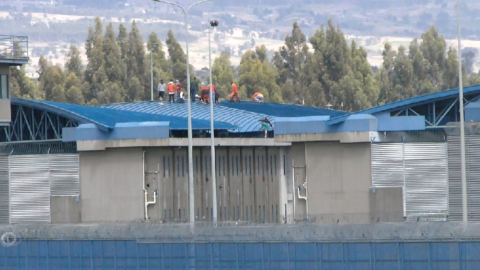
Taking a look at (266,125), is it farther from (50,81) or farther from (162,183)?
(50,81)

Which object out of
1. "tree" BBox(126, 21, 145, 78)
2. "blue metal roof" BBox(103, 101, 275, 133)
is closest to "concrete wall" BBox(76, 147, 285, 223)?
"blue metal roof" BBox(103, 101, 275, 133)

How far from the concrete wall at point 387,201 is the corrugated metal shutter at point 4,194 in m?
17.7

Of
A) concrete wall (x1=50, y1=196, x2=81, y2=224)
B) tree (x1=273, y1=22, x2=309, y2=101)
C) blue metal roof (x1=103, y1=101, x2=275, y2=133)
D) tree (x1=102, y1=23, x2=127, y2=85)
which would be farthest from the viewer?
tree (x1=273, y1=22, x2=309, y2=101)

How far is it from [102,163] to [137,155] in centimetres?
180

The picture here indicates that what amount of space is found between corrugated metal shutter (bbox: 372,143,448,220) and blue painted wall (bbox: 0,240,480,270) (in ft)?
55.3

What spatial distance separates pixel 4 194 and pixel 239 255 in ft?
76.6

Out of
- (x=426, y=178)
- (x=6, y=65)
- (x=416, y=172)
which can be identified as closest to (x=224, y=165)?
(x=416, y=172)

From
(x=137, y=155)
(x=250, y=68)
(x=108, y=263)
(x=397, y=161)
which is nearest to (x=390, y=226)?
(x=108, y=263)

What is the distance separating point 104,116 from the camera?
5684 cm

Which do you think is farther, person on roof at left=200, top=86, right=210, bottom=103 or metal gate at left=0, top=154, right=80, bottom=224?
person on roof at left=200, top=86, right=210, bottom=103

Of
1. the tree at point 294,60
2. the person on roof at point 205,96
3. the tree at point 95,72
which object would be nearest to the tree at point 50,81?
the tree at point 95,72

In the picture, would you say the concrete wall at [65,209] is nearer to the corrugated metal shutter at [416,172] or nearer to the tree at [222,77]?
the corrugated metal shutter at [416,172]

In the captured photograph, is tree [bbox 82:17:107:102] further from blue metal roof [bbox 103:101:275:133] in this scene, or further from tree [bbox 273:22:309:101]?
blue metal roof [bbox 103:101:275:133]

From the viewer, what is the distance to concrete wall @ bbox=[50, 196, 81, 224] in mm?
54719
